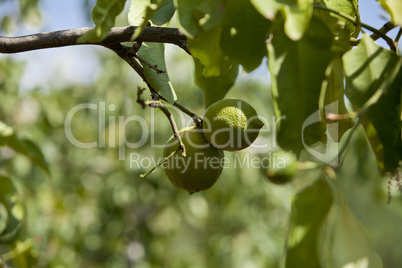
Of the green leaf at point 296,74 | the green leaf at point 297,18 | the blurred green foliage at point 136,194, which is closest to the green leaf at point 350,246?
the green leaf at point 296,74

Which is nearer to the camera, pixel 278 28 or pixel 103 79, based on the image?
pixel 278 28

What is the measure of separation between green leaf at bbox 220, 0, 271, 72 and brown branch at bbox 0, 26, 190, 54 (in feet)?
0.59

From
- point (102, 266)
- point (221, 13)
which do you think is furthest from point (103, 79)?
point (221, 13)

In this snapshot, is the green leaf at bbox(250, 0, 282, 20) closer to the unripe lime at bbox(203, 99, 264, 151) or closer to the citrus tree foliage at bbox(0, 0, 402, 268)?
the citrus tree foliage at bbox(0, 0, 402, 268)

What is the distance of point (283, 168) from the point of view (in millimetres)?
648

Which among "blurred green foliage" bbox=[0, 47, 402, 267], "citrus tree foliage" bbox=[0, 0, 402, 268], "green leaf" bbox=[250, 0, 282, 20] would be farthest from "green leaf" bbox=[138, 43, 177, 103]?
"blurred green foliage" bbox=[0, 47, 402, 267]

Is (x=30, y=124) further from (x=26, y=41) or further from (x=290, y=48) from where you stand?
(x=290, y=48)

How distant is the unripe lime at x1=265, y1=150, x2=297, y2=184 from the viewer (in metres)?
0.65

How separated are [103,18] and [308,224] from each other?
1.34 ft

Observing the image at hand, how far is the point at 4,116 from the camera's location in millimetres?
3357

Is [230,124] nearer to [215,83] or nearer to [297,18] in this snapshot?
[215,83]

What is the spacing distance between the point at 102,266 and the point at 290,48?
15.1 ft

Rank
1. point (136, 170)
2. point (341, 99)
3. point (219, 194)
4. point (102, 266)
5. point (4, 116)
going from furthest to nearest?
Result: point (102, 266) < point (219, 194) < point (136, 170) < point (4, 116) < point (341, 99)

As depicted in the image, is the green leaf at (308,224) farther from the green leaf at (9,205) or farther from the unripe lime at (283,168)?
the green leaf at (9,205)
